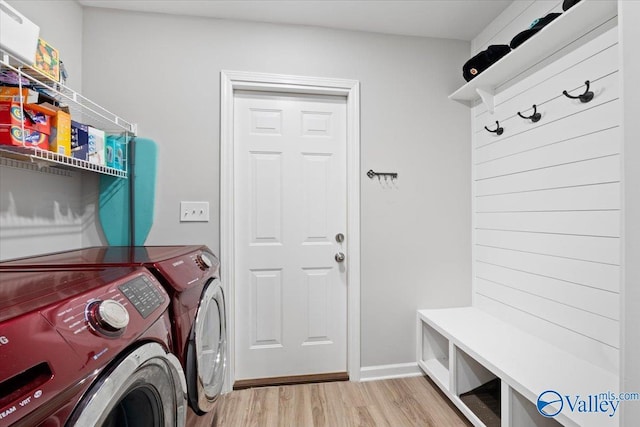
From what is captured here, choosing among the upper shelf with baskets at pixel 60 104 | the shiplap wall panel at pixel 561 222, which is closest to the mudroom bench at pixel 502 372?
the shiplap wall panel at pixel 561 222

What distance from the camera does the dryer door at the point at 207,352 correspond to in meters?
0.97

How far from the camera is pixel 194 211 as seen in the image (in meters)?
1.83

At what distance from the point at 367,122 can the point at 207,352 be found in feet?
5.42

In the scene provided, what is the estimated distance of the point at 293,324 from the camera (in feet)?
6.56

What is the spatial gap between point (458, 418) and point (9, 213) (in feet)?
8.06

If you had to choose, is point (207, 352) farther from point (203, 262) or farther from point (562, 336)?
point (562, 336)

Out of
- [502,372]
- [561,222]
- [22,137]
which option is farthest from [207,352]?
[561,222]

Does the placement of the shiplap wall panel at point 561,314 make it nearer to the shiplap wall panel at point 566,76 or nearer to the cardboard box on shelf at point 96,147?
the shiplap wall panel at point 566,76

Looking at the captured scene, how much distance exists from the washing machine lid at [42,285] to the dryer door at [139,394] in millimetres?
176

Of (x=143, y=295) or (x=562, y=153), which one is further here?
(x=562, y=153)

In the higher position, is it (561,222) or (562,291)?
(561,222)

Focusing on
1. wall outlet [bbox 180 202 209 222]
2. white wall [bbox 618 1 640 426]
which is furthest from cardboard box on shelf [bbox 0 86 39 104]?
white wall [bbox 618 1 640 426]

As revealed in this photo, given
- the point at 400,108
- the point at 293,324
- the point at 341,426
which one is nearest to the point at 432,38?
the point at 400,108

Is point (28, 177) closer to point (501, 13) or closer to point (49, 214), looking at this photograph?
point (49, 214)
